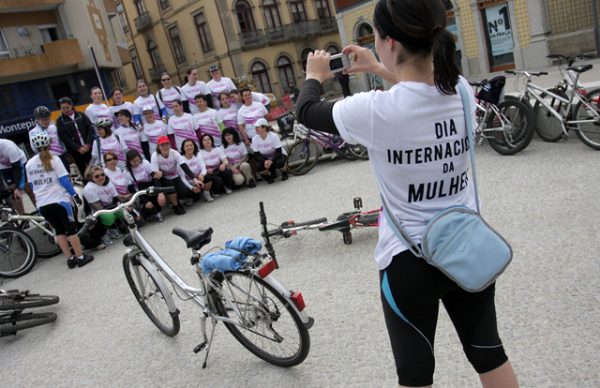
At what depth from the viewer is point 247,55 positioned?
112ft

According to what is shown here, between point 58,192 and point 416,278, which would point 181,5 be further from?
point 416,278

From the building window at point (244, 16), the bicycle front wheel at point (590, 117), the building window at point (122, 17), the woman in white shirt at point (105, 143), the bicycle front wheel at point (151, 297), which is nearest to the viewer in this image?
the bicycle front wheel at point (151, 297)

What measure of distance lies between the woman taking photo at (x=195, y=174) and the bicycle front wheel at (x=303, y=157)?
5.06ft

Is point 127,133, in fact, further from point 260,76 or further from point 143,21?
point 143,21

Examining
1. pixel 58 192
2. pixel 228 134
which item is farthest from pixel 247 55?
pixel 58 192

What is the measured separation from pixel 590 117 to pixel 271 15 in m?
32.7

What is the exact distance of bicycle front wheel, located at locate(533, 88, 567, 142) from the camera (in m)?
6.42

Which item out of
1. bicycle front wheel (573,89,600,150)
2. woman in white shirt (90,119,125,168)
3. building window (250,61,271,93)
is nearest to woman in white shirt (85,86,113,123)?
woman in white shirt (90,119,125,168)

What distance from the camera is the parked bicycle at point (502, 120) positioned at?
643cm

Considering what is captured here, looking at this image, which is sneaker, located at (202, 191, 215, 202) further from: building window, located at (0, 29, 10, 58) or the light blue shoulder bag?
building window, located at (0, 29, 10, 58)

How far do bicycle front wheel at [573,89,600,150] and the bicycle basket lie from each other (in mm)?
980

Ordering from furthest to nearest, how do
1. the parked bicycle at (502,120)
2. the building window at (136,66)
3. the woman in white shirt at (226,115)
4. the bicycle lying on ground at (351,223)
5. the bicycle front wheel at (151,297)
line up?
1. the building window at (136,66)
2. the woman in white shirt at (226,115)
3. the parked bicycle at (502,120)
4. the bicycle lying on ground at (351,223)
5. the bicycle front wheel at (151,297)

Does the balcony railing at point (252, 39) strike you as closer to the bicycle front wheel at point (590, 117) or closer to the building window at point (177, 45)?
the building window at point (177, 45)

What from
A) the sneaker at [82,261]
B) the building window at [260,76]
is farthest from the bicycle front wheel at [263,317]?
the building window at [260,76]
